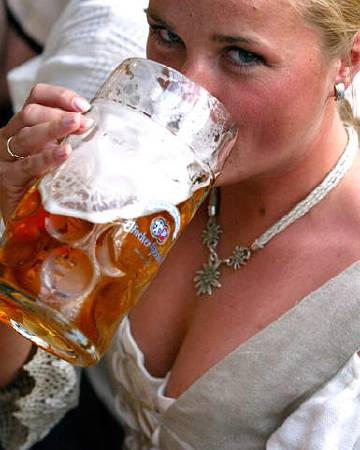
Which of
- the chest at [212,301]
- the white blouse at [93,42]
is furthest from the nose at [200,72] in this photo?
the white blouse at [93,42]

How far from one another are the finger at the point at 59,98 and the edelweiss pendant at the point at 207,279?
36cm

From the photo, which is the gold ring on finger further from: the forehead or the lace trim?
the lace trim

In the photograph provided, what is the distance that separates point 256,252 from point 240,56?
0.32m

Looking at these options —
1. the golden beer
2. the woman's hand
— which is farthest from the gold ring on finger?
the golden beer

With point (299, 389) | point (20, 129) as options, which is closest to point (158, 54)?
point (20, 129)

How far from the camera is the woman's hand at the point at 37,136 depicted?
793 mm

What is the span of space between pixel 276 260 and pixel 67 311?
16.6 inches

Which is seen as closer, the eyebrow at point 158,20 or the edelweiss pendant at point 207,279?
the eyebrow at point 158,20

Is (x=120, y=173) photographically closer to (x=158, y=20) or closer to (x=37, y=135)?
(x=37, y=135)

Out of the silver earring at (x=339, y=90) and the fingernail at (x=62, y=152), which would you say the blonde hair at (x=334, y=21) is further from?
the fingernail at (x=62, y=152)

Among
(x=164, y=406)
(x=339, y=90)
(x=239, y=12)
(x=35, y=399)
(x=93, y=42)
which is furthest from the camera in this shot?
(x=93, y=42)

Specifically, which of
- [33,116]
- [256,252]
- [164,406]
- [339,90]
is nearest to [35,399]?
[164,406]

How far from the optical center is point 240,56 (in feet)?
3.00

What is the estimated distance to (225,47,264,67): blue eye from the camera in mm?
912
